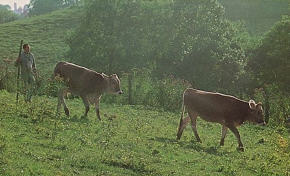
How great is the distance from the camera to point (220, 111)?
1612 cm

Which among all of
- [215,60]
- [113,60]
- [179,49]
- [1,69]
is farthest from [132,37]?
[1,69]

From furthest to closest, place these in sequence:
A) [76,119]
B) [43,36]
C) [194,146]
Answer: [43,36] → [76,119] → [194,146]

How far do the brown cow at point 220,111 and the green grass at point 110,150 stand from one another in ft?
2.56

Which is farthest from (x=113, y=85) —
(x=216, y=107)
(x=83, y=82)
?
(x=216, y=107)

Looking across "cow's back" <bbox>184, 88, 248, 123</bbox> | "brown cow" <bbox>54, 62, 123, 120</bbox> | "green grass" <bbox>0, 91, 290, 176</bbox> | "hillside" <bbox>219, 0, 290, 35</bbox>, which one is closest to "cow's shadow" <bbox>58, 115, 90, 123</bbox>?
"green grass" <bbox>0, 91, 290, 176</bbox>

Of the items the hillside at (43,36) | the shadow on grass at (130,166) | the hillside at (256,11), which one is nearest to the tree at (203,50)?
the hillside at (43,36)

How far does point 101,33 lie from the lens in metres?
38.6

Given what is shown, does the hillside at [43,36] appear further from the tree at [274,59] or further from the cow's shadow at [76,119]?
the cow's shadow at [76,119]

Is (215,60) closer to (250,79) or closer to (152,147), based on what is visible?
(250,79)

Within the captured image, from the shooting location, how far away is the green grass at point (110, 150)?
33.1ft

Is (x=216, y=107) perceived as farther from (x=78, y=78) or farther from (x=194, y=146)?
(x=78, y=78)

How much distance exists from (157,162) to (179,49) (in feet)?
80.0

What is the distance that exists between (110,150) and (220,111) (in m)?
5.54

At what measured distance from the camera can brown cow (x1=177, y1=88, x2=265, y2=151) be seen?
16125 mm
